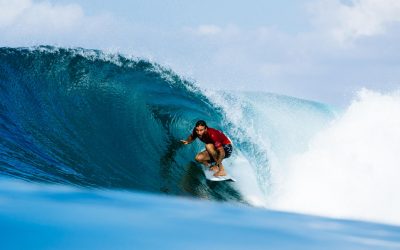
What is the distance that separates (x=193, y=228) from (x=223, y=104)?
6960mm

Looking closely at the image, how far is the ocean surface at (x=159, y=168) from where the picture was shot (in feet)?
10.3

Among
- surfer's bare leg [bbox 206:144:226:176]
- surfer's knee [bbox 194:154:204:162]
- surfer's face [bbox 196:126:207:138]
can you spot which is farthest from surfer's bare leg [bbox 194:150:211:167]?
surfer's face [bbox 196:126:207:138]

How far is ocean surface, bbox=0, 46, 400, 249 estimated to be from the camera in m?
3.14

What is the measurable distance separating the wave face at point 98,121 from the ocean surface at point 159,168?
0.09 feet

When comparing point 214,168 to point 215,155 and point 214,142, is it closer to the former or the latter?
point 215,155

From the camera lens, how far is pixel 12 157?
A: 6.19m

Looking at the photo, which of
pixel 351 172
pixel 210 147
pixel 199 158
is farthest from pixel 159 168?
pixel 351 172

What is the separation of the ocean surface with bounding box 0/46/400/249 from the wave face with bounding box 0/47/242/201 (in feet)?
0.09

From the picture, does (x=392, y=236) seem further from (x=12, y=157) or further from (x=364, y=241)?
(x=12, y=157)

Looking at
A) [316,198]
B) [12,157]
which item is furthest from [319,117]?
[12,157]

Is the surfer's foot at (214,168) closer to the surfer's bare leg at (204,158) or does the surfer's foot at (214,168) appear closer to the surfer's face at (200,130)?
the surfer's bare leg at (204,158)

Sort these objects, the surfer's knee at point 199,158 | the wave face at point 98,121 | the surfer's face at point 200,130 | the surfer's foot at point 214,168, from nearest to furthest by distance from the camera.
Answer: the wave face at point 98,121
the surfer's face at point 200,130
the surfer's foot at point 214,168
the surfer's knee at point 199,158

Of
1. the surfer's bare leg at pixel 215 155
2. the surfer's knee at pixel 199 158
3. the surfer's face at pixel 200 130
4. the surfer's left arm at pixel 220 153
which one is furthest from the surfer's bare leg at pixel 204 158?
the surfer's face at pixel 200 130

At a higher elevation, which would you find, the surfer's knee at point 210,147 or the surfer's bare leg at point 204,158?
the surfer's knee at point 210,147
